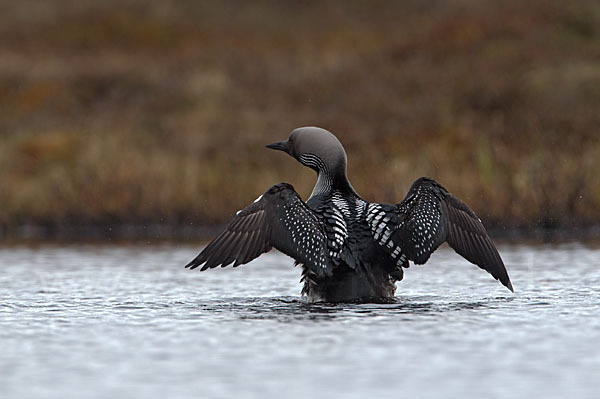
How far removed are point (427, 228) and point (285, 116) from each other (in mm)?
15206

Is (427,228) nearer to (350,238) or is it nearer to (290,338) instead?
(350,238)

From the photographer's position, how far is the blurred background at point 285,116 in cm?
1484

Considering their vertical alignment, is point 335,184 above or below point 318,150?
below

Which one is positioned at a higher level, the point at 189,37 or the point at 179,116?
the point at 189,37

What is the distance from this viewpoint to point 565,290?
8.03m

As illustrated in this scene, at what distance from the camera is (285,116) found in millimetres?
22328

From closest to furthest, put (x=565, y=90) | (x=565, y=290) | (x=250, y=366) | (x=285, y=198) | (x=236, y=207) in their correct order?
(x=250, y=366), (x=285, y=198), (x=565, y=290), (x=236, y=207), (x=565, y=90)

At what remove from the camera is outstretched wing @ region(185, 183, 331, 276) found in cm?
702

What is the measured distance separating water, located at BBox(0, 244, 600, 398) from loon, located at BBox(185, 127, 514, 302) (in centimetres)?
21

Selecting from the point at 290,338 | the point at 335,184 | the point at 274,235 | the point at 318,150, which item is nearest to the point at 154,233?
the point at 318,150

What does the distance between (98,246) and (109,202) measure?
8.35 feet

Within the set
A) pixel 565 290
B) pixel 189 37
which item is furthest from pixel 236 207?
pixel 189 37

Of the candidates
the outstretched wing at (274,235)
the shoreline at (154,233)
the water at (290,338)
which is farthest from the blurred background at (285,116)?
the outstretched wing at (274,235)

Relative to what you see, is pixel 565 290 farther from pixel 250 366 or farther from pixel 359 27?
pixel 359 27
